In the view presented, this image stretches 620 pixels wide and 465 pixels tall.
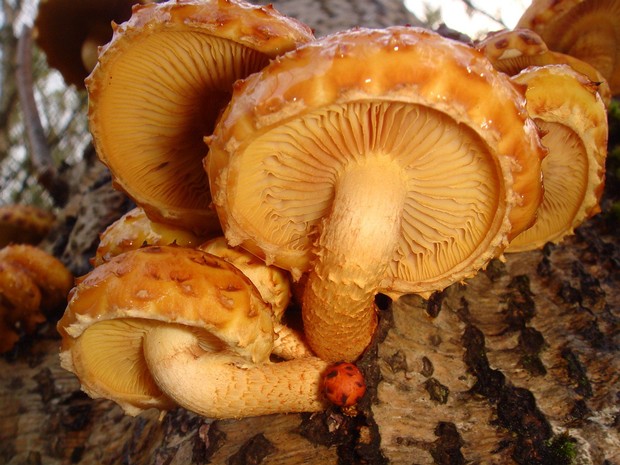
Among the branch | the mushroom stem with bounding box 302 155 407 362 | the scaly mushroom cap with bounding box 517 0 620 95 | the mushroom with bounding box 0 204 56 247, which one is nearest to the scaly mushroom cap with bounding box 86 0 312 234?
the mushroom stem with bounding box 302 155 407 362

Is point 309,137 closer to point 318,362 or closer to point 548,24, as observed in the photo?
point 318,362

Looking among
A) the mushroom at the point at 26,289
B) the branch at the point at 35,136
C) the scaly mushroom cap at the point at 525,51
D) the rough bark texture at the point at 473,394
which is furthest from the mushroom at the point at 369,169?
the branch at the point at 35,136

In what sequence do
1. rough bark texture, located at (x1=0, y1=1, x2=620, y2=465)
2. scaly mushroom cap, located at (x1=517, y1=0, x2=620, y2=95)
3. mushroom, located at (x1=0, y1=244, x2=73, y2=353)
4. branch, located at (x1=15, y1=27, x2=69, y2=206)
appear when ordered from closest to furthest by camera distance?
rough bark texture, located at (x1=0, y1=1, x2=620, y2=465) → scaly mushroom cap, located at (x1=517, y1=0, x2=620, y2=95) → mushroom, located at (x1=0, y1=244, x2=73, y2=353) → branch, located at (x1=15, y1=27, x2=69, y2=206)

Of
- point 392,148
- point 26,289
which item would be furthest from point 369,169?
point 26,289

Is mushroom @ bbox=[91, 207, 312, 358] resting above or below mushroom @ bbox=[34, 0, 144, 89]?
below

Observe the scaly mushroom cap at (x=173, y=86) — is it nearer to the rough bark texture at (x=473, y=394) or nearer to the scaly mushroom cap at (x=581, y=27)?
the rough bark texture at (x=473, y=394)

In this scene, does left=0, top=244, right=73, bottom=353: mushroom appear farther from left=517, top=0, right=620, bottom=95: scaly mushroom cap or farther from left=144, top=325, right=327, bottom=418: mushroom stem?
left=517, top=0, right=620, bottom=95: scaly mushroom cap
